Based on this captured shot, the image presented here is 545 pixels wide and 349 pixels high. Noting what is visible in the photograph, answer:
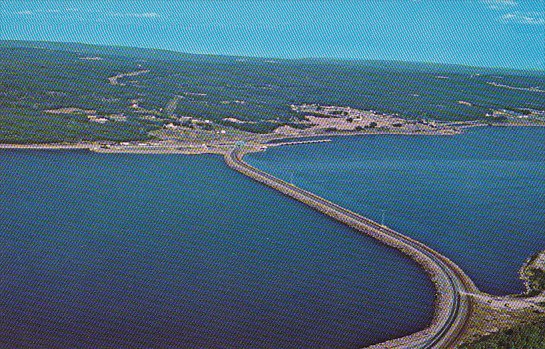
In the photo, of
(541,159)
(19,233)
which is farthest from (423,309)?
(541,159)

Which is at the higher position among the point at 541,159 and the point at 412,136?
the point at 412,136

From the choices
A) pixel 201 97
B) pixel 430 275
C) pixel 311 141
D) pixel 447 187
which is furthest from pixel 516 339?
pixel 201 97

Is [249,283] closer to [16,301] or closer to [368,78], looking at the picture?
[16,301]

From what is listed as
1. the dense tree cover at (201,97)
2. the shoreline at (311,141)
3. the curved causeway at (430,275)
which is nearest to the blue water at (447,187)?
the curved causeway at (430,275)

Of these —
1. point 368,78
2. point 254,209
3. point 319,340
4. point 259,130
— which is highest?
point 368,78

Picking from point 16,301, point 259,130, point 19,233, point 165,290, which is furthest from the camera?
point 259,130

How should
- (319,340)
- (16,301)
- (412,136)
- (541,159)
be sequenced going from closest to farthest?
(319,340)
(16,301)
(541,159)
(412,136)

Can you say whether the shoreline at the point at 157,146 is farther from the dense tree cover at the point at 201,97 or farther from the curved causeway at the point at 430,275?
the curved causeway at the point at 430,275
